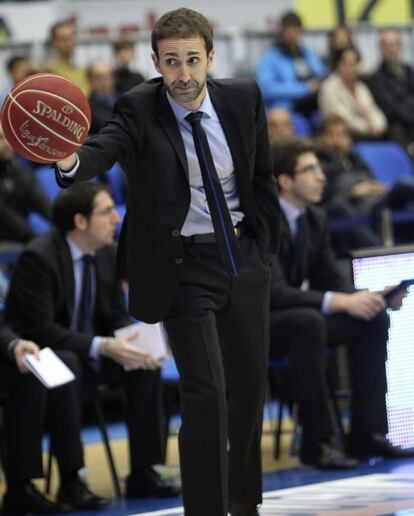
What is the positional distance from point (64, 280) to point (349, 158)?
4.73 metres

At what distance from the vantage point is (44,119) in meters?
3.80

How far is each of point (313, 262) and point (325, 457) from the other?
1.16 meters

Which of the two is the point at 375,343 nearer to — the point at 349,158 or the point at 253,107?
the point at 253,107

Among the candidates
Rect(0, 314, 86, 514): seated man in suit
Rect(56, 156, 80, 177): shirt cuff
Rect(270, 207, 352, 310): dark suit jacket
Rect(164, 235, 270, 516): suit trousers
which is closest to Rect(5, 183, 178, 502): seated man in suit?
Rect(0, 314, 86, 514): seated man in suit

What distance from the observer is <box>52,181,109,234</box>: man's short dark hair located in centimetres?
636

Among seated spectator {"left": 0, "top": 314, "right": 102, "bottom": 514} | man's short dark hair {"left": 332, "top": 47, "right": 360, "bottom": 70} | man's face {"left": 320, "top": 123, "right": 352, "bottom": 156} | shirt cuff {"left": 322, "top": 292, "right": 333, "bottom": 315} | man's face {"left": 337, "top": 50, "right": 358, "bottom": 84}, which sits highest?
man's short dark hair {"left": 332, "top": 47, "right": 360, "bottom": 70}

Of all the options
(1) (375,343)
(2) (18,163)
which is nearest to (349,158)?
(2) (18,163)

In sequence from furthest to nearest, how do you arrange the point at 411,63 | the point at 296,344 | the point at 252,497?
the point at 411,63 < the point at 296,344 < the point at 252,497

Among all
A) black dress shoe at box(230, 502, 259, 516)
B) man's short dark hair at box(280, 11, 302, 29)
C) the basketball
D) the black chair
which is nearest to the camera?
the basketball

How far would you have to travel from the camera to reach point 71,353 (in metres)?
6.10

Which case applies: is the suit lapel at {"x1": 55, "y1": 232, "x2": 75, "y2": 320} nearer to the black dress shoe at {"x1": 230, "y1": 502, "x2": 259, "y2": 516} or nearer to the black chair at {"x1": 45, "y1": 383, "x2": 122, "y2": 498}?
the black chair at {"x1": 45, "y1": 383, "x2": 122, "y2": 498}

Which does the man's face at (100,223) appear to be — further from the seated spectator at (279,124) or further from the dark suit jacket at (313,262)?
the seated spectator at (279,124)

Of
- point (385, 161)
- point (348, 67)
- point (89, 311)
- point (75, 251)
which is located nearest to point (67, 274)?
point (75, 251)

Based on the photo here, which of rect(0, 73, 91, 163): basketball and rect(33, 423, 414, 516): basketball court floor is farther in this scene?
rect(33, 423, 414, 516): basketball court floor
